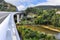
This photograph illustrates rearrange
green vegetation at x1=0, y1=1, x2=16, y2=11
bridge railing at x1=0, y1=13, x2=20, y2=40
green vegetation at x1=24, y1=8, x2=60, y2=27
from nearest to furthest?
1. bridge railing at x1=0, y1=13, x2=20, y2=40
2. green vegetation at x1=24, y1=8, x2=60, y2=27
3. green vegetation at x1=0, y1=1, x2=16, y2=11

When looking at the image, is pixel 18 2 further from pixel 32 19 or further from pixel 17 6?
pixel 32 19

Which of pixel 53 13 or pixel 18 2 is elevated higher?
pixel 18 2

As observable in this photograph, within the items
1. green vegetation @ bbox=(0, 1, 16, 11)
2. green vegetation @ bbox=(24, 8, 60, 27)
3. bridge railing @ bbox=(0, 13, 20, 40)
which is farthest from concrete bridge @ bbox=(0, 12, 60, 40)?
green vegetation @ bbox=(0, 1, 16, 11)

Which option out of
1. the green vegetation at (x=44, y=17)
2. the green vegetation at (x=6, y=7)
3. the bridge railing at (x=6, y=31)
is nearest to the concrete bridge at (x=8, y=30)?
the bridge railing at (x=6, y=31)

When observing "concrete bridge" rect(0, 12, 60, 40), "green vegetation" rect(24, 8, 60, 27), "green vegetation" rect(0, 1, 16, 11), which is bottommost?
"green vegetation" rect(24, 8, 60, 27)

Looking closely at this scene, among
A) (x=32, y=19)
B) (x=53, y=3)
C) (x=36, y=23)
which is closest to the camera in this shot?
(x=36, y=23)

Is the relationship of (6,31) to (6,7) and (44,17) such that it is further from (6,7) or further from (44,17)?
(6,7)

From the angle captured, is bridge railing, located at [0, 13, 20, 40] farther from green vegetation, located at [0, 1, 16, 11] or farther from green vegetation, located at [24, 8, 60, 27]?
green vegetation, located at [0, 1, 16, 11]

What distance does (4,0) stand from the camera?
5.62m

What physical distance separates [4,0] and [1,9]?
1.17 ft

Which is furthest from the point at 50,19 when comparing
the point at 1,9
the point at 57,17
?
the point at 1,9

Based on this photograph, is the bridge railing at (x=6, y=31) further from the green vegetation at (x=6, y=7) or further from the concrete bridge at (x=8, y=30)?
the green vegetation at (x=6, y=7)

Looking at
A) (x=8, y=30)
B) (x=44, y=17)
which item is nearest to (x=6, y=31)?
(x=8, y=30)

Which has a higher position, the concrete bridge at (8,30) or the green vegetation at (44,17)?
the concrete bridge at (8,30)
